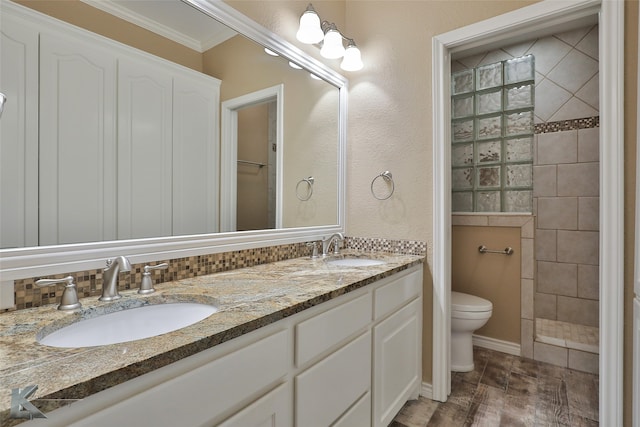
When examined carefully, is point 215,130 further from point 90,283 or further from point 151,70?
point 90,283

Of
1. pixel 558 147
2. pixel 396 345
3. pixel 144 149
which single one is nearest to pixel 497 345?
pixel 396 345

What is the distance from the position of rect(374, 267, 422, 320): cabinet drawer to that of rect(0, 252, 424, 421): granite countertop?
102 mm

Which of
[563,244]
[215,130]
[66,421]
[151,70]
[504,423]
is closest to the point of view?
[66,421]

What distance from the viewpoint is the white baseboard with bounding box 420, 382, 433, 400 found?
6.14 ft

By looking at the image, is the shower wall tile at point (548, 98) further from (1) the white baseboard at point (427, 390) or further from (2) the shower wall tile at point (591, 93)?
(1) the white baseboard at point (427, 390)

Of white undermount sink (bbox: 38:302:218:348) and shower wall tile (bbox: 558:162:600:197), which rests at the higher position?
shower wall tile (bbox: 558:162:600:197)

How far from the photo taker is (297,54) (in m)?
1.83

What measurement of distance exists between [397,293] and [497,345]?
149 centimetres

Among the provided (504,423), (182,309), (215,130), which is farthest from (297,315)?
(504,423)

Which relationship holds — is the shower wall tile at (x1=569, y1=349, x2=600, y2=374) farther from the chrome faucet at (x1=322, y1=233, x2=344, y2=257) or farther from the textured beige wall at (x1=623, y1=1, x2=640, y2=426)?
the chrome faucet at (x1=322, y1=233, x2=344, y2=257)

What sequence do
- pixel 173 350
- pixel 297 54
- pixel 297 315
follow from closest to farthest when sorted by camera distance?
pixel 173 350
pixel 297 315
pixel 297 54

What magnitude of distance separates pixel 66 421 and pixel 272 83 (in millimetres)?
1576

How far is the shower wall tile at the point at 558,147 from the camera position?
7.93 ft

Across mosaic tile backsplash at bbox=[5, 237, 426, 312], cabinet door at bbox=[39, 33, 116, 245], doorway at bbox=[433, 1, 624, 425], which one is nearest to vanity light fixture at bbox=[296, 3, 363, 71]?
doorway at bbox=[433, 1, 624, 425]
